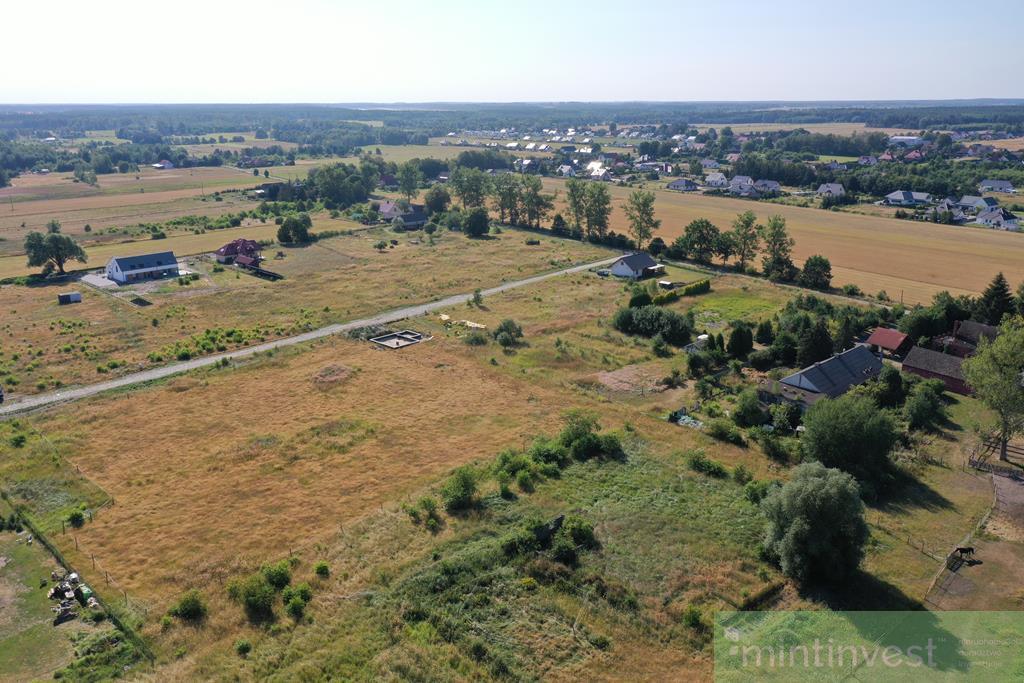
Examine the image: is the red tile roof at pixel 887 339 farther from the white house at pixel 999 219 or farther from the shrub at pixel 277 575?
the white house at pixel 999 219

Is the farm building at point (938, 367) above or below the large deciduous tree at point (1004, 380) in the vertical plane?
below

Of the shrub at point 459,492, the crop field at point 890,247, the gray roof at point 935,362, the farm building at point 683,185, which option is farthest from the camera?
the farm building at point 683,185

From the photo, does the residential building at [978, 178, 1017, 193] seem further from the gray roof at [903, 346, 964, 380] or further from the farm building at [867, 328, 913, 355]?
the gray roof at [903, 346, 964, 380]

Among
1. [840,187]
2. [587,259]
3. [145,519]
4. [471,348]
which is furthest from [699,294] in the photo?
[840,187]

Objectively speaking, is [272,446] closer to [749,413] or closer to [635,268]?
[749,413]

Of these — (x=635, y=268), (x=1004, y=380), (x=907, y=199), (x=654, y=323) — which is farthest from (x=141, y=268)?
(x=907, y=199)

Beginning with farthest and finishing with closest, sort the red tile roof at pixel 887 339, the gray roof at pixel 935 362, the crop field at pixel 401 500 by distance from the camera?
1. the red tile roof at pixel 887 339
2. the gray roof at pixel 935 362
3. the crop field at pixel 401 500

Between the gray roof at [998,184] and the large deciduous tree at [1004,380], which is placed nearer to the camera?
the large deciduous tree at [1004,380]

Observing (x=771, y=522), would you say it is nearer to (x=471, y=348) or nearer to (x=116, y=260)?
(x=471, y=348)

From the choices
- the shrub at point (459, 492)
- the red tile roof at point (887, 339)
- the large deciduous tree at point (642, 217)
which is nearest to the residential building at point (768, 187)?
the large deciduous tree at point (642, 217)
